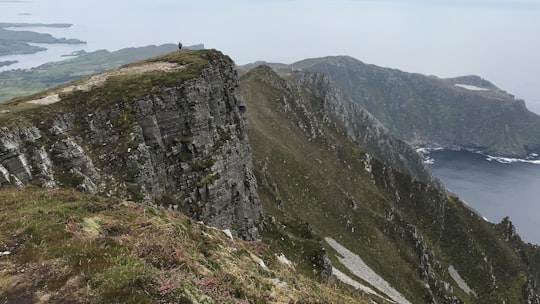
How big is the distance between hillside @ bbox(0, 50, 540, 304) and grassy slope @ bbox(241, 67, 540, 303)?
539mm

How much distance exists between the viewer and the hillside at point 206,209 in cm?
1997

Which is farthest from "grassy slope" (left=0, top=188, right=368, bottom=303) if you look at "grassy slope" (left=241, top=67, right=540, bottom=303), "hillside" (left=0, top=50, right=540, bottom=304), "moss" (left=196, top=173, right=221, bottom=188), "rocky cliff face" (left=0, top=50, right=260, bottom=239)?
"grassy slope" (left=241, top=67, right=540, bottom=303)

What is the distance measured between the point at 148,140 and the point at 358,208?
250 ft

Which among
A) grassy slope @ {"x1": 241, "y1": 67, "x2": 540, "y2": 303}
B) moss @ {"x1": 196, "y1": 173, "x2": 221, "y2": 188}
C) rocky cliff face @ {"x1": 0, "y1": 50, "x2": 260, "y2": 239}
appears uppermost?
rocky cliff face @ {"x1": 0, "y1": 50, "x2": 260, "y2": 239}

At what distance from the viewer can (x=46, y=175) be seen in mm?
41688

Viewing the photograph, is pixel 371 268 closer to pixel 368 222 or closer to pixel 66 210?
pixel 368 222

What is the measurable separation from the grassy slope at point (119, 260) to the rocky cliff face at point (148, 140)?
14.4 meters

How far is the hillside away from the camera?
1997 cm

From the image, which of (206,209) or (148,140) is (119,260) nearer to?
(148,140)

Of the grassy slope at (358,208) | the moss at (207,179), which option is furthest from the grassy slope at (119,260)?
the grassy slope at (358,208)

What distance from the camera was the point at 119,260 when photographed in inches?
757

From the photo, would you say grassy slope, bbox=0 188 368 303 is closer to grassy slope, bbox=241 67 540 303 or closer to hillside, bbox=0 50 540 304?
hillside, bbox=0 50 540 304

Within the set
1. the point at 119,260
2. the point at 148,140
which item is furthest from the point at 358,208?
the point at 119,260

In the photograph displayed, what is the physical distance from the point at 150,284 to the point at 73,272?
11.4 ft
